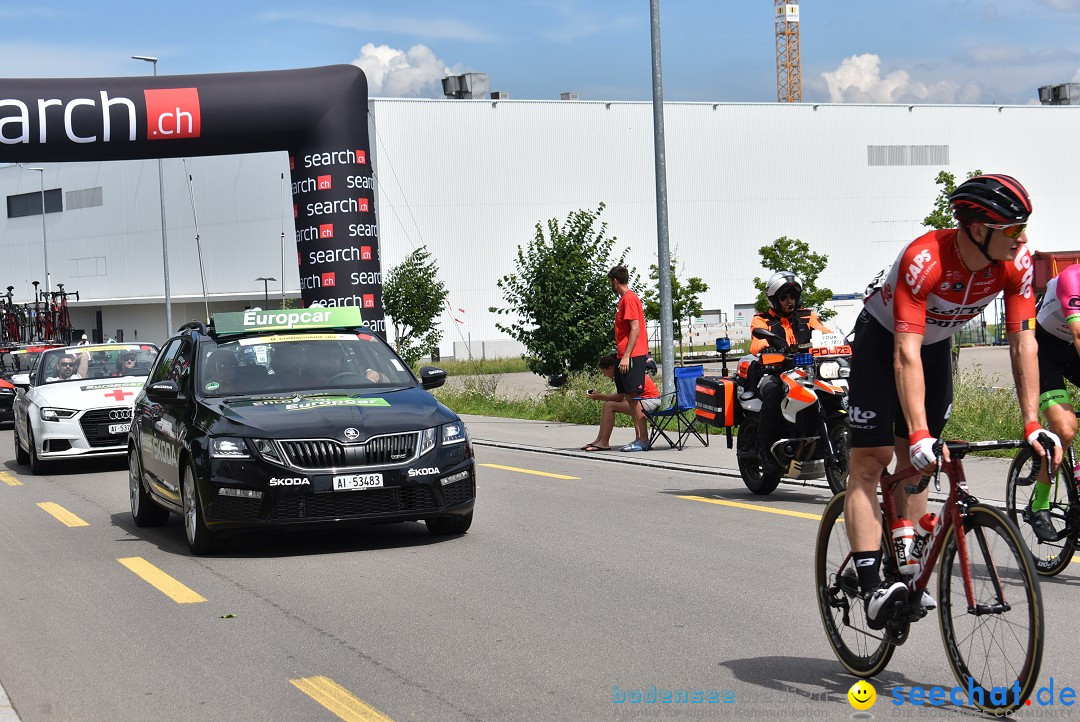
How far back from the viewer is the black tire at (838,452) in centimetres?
1038

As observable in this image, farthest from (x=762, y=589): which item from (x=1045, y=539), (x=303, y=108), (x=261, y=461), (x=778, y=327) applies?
(x=303, y=108)

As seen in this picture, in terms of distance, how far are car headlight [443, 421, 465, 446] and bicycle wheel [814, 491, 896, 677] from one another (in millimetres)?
4108

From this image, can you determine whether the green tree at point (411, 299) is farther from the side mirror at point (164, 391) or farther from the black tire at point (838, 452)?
the black tire at point (838, 452)

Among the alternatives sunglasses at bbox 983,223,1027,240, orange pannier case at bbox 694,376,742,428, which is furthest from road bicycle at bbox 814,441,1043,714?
orange pannier case at bbox 694,376,742,428

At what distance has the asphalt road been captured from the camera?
17.3 feet

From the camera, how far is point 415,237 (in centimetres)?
6094

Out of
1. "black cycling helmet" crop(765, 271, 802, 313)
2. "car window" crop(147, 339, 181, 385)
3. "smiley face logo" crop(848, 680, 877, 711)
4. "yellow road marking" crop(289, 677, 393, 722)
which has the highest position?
"black cycling helmet" crop(765, 271, 802, 313)

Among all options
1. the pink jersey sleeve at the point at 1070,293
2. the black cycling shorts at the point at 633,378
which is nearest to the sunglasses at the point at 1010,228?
the pink jersey sleeve at the point at 1070,293

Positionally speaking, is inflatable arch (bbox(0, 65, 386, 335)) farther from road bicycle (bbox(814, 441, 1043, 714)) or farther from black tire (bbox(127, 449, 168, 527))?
road bicycle (bbox(814, 441, 1043, 714))

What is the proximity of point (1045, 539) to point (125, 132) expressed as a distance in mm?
16411

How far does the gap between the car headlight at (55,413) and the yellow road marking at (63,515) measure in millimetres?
3288

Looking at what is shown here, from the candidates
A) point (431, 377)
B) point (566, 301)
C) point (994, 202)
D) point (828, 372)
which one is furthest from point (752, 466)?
point (566, 301)

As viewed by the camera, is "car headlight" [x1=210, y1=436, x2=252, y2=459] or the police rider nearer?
"car headlight" [x1=210, y1=436, x2=252, y2=459]

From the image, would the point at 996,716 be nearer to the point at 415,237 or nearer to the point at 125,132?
the point at 125,132
